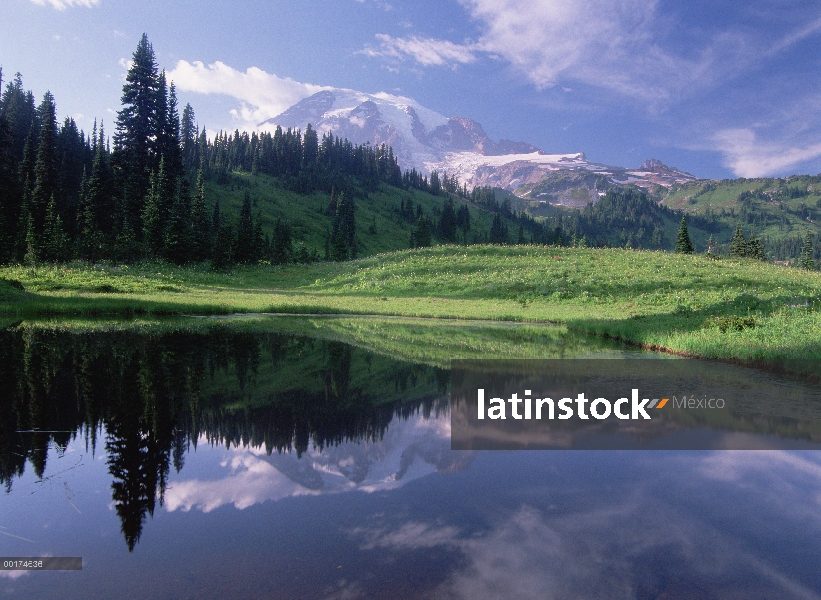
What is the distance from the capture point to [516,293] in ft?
140

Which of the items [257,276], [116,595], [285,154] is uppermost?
[285,154]

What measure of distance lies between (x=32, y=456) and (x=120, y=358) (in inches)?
295

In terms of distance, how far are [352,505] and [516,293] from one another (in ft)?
124

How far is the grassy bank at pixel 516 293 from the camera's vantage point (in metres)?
21.1

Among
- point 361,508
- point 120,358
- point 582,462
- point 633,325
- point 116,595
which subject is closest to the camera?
point 116,595

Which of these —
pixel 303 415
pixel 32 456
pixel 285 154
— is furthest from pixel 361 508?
pixel 285 154

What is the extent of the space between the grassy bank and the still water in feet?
41.2

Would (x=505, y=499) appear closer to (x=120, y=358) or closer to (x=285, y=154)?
(x=120, y=358)

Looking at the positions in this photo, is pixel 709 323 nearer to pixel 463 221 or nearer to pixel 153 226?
pixel 153 226

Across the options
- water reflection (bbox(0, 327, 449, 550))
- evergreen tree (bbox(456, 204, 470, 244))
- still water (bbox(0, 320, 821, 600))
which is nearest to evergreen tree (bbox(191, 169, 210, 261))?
water reflection (bbox(0, 327, 449, 550))

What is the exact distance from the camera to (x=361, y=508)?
6.31m

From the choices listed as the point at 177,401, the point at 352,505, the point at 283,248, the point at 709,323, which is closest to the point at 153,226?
the point at 283,248

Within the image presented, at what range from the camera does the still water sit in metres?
4.83

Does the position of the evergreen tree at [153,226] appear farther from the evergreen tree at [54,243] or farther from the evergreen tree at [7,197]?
the evergreen tree at [7,197]
